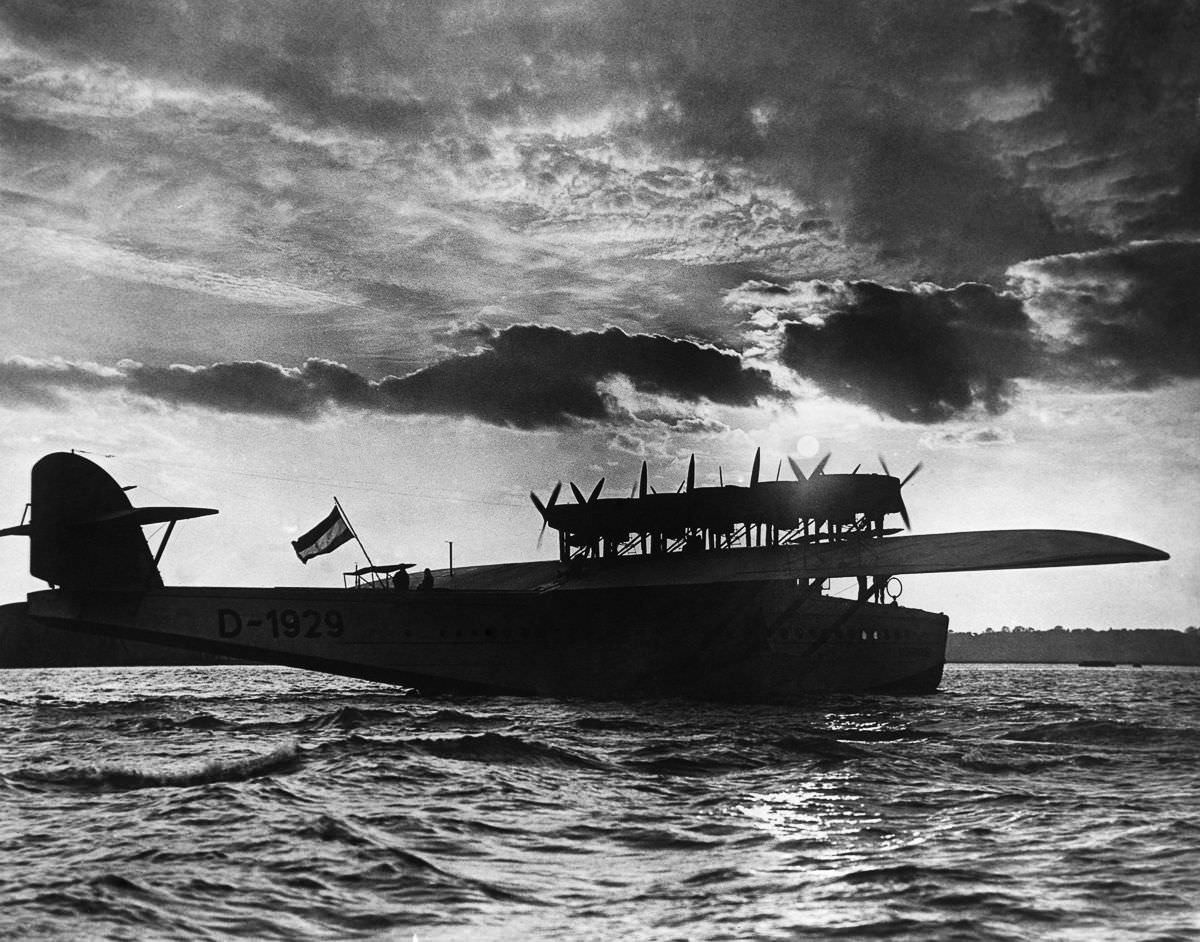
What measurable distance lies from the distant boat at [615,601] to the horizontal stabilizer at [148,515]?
61mm

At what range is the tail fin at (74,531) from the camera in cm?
3016

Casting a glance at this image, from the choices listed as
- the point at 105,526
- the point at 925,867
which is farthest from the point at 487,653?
the point at 925,867

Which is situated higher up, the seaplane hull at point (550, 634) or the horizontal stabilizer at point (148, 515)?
the horizontal stabilizer at point (148, 515)

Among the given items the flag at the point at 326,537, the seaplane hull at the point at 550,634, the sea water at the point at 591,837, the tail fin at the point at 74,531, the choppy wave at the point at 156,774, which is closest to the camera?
the sea water at the point at 591,837

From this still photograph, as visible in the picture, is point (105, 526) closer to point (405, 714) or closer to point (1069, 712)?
point (405, 714)

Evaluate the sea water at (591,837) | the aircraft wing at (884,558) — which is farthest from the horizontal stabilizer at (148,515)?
the aircraft wing at (884,558)

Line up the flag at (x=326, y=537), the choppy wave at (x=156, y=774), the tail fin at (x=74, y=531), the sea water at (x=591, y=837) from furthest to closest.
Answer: the flag at (x=326, y=537)
the tail fin at (x=74, y=531)
the choppy wave at (x=156, y=774)
the sea water at (x=591, y=837)

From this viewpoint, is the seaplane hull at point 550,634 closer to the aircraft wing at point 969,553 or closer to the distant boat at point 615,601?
the distant boat at point 615,601

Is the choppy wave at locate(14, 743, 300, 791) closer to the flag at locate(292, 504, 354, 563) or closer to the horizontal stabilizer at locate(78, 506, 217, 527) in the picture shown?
the horizontal stabilizer at locate(78, 506, 217, 527)

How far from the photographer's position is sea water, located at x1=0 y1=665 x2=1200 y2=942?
8320 mm

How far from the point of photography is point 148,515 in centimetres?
2961

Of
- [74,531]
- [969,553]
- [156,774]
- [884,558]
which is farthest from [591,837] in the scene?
[74,531]

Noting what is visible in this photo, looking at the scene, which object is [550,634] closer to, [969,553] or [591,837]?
[969,553]

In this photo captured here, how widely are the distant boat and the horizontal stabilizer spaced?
0.06 m
